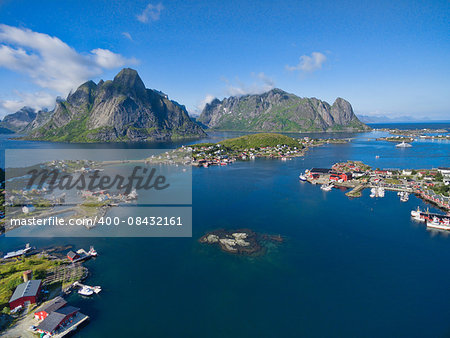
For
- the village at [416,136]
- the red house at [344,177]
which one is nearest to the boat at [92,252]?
the red house at [344,177]

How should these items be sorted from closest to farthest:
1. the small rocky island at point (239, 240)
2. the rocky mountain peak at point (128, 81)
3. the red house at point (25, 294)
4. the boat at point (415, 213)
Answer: the red house at point (25, 294) → the small rocky island at point (239, 240) → the boat at point (415, 213) → the rocky mountain peak at point (128, 81)

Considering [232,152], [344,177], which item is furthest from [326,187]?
[232,152]

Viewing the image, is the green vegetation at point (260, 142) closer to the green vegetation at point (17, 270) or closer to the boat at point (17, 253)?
the boat at point (17, 253)

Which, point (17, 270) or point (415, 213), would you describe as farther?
point (415, 213)

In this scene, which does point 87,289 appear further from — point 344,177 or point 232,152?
point 232,152

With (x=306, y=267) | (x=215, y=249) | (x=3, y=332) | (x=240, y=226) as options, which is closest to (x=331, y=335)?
(x=306, y=267)

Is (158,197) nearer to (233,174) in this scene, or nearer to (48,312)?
(233,174)
